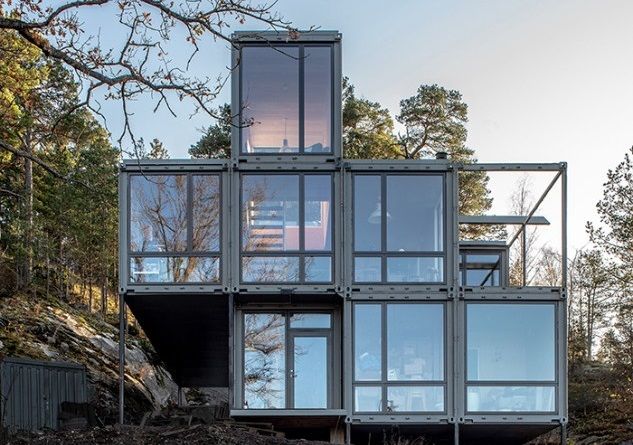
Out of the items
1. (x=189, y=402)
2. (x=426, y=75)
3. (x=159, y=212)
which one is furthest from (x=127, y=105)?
(x=426, y=75)

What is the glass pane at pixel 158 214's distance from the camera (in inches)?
572

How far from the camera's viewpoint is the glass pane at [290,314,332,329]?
15195 mm

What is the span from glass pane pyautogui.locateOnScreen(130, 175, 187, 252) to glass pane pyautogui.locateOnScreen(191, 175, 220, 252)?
0.18m

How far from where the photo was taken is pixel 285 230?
1470 centimetres

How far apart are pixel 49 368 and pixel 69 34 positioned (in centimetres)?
659

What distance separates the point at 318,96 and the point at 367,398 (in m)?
5.67

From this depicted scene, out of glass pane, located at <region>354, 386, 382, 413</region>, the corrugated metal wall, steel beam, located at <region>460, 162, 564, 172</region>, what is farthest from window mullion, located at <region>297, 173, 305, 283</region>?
the corrugated metal wall

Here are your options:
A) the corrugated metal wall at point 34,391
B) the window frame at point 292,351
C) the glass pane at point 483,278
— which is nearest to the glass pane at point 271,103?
the window frame at point 292,351

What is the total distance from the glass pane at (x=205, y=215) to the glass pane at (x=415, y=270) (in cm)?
323

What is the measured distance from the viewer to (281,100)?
15.0 metres

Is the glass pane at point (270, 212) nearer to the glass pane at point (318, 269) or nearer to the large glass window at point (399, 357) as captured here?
the glass pane at point (318, 269)

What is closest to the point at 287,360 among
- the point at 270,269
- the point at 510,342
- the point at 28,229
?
the point at 270,269

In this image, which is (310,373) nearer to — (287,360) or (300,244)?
(287,360)

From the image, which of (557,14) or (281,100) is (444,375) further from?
(557,14)
